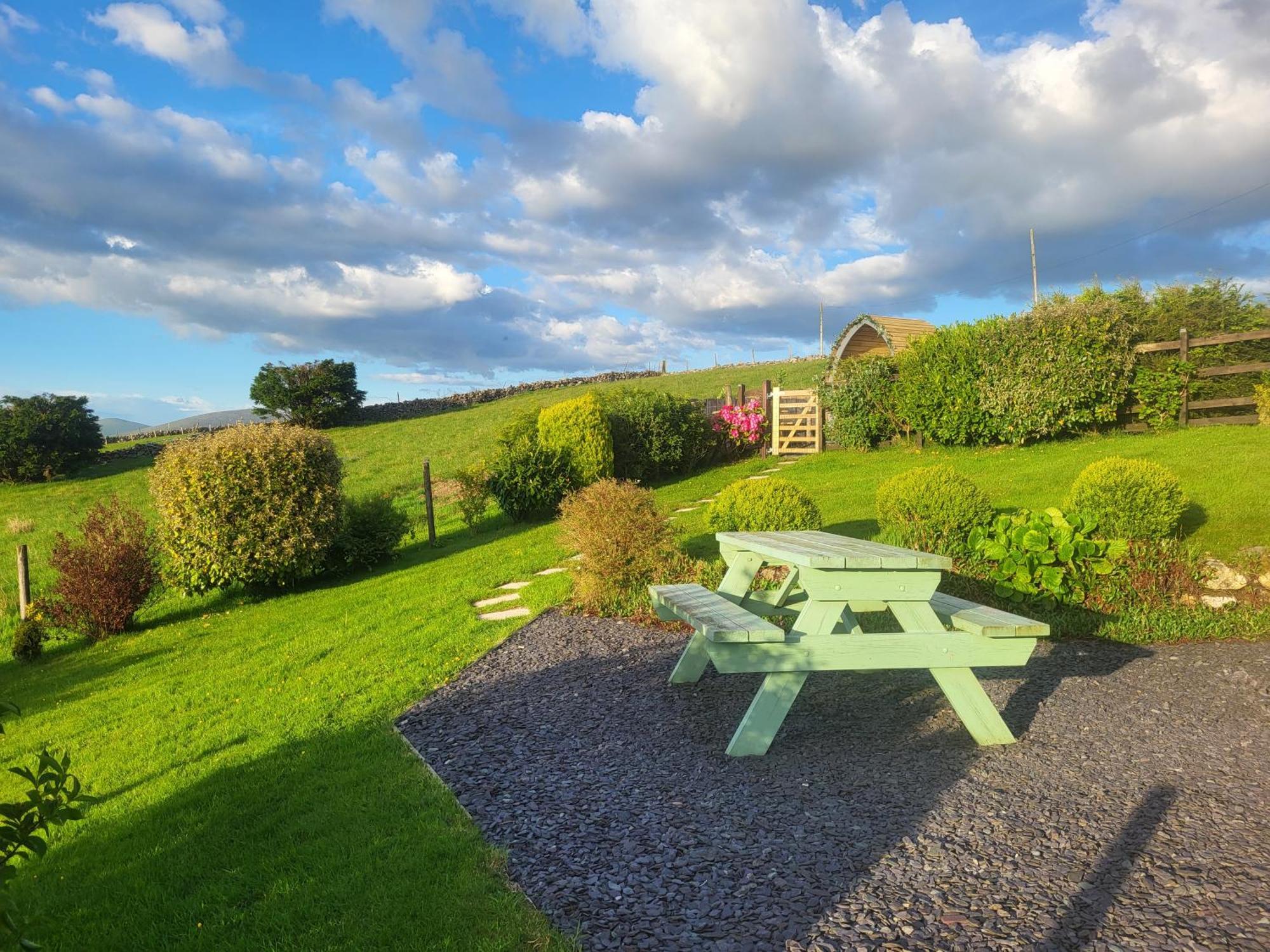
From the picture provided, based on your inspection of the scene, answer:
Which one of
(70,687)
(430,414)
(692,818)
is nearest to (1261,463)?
(692,818)

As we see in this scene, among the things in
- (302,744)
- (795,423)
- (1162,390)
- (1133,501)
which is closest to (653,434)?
(795,423)

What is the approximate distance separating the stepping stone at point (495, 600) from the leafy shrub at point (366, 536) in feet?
15.7

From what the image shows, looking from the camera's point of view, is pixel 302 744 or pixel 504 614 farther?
pixel 504 614

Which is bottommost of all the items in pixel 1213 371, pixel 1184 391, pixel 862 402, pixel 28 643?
pixel 28 643

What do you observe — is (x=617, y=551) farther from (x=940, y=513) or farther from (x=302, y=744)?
(x=302, y=744)

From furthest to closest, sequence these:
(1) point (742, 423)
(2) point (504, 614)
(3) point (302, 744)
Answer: (1) point (742, 423) < (2) point (504, 614) < (3) point (302, 744)

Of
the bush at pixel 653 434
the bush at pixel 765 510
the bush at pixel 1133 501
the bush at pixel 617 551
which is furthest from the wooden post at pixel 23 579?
the bush at pixel 1133 501

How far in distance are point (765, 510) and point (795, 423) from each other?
42.1ft

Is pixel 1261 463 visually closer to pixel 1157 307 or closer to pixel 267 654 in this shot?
pixel 1157 307

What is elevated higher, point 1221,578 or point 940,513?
point 940,513

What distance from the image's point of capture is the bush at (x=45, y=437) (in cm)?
2464

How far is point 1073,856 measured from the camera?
298 centimetres

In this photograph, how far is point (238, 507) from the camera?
10922 mm

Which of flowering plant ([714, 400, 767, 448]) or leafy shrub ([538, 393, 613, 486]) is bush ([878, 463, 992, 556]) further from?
flowering plant ([714, 400, 767, 448])
